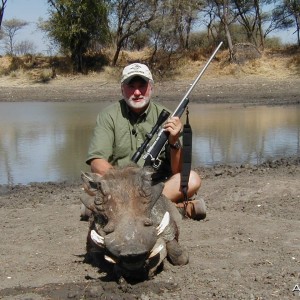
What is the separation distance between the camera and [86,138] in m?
14.6

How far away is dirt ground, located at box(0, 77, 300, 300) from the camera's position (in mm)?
4293

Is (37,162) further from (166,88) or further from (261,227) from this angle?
(166,88)

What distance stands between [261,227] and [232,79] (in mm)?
26404

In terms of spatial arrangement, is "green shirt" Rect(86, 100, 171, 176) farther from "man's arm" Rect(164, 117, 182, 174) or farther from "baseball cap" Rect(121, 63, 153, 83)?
"baseball cap" Rect(121, 63, 153, 83)

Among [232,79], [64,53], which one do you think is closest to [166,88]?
[232,79]

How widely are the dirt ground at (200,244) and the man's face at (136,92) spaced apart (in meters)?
1.25

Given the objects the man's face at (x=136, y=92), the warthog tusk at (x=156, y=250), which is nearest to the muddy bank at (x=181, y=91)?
the man's face at (x=136, y=92)

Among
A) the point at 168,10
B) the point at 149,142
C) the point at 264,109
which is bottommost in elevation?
the point at 264,109

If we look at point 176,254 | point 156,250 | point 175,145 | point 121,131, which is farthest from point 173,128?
point 156,250

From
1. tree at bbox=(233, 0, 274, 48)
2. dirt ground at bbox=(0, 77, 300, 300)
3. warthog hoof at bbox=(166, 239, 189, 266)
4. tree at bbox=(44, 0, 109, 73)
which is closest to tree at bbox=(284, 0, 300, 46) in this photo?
tree at bbox=(233, 0, 274, 48)

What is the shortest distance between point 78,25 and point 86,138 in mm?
23686

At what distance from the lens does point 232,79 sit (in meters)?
32.0

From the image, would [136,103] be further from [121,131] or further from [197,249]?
[197,249]

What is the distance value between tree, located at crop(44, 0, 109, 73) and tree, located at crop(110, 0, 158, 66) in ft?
2.97
